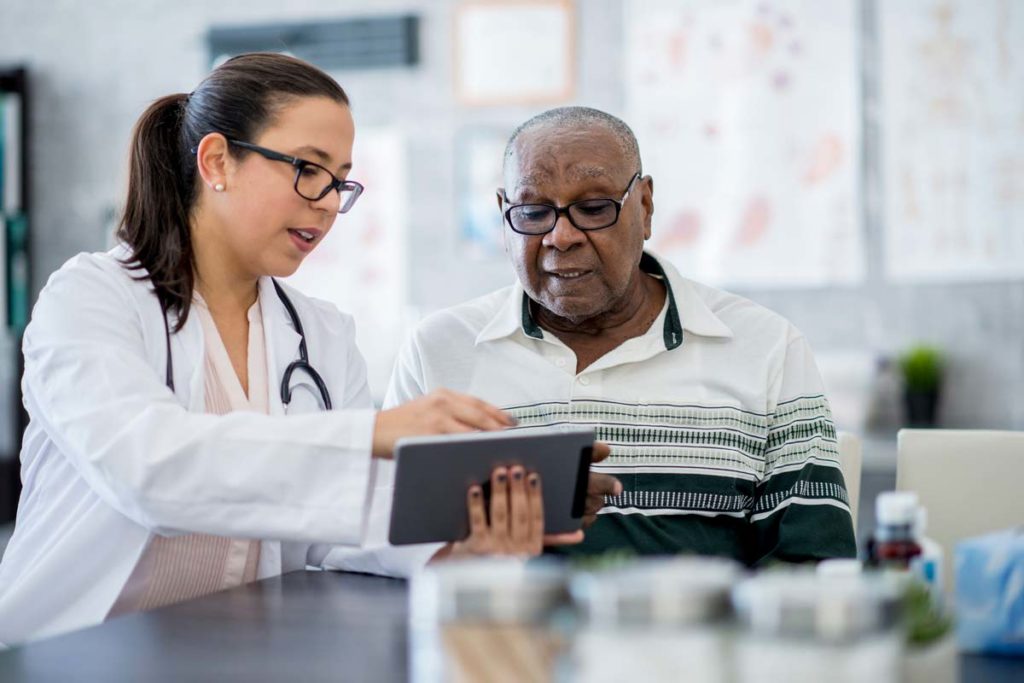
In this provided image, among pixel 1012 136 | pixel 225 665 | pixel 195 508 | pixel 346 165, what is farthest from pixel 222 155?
pixel 1012 136

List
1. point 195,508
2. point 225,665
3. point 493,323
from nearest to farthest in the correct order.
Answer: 1. point 225,665
2. point 195,508
3. point 493,323

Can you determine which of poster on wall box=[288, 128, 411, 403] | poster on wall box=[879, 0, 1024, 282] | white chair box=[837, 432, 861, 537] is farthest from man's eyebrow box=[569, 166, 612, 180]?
poster on wall box=[288, 128, 411, 403]

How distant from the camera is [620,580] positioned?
741mm

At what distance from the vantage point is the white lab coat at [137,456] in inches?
54.2

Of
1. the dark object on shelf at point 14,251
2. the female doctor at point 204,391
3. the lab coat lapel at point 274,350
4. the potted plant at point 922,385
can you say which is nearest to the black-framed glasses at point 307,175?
the female doctor at point 204,391

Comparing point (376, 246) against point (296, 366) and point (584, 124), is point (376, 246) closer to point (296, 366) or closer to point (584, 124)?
point (584, 124)

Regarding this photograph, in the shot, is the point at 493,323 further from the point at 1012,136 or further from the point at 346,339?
the point at 1012,136

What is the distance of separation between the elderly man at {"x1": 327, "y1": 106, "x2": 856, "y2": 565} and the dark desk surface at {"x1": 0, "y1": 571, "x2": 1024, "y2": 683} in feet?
1.95

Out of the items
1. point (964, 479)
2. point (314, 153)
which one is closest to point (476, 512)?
point (314, 153)

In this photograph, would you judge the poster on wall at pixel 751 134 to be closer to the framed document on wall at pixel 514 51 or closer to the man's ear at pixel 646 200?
the framed document on wall at pixel 514 51

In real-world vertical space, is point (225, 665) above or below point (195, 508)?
below

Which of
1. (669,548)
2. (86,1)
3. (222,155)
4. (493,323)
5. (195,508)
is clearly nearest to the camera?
(195,508)

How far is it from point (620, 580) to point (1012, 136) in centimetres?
351

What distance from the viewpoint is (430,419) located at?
134cm
